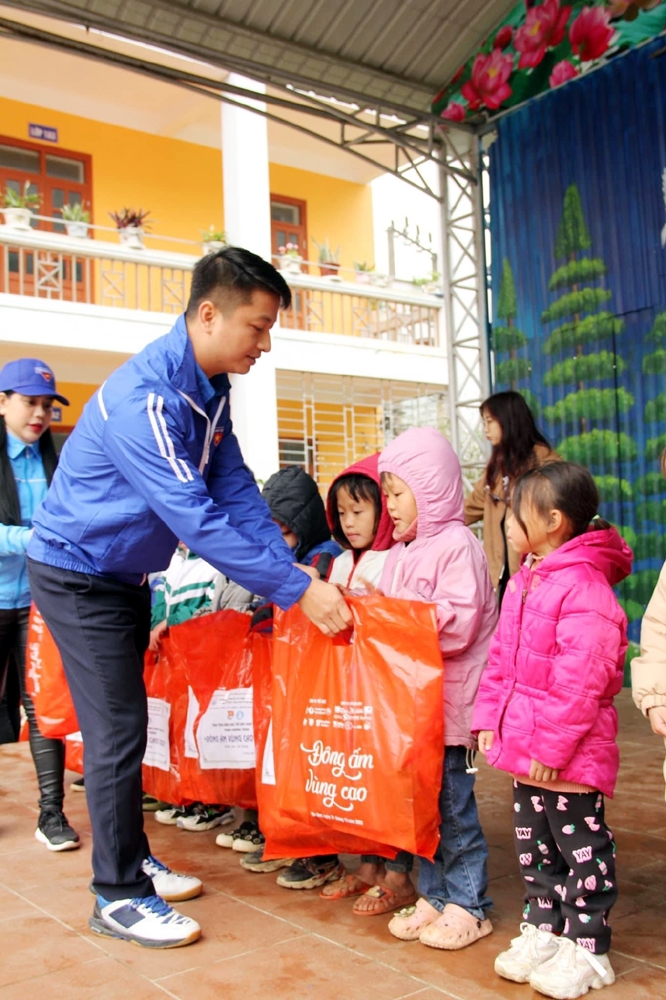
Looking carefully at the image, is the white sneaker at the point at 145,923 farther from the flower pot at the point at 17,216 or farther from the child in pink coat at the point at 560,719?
the flower pot at the point at 17,216

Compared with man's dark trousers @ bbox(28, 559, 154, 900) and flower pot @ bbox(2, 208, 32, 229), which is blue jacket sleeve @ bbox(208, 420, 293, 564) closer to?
man's dark trousers @ bbox(28, 559, 154, 900)

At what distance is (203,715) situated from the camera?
10.5ft

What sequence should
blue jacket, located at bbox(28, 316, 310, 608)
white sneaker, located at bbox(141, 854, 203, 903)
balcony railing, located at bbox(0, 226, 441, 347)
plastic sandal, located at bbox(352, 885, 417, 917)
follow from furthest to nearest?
balcony railing, located at bbox(0, 226, 441, 347)
white sneaker, located at bbox(141, 854, 203, 903)
plastic sandal, located at bbox(352, 885, 417, 917)
blue jacket, located at bbox(28, 316, 310, 608)

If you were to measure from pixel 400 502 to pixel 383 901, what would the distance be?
1077mm

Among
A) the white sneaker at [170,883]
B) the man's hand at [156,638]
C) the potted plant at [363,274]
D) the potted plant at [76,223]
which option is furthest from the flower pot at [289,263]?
the white sneaker at [170,883]

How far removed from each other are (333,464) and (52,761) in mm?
9628

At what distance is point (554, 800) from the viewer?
2.22m

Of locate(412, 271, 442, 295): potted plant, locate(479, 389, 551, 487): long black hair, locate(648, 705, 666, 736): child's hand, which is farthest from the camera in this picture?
locate(412, 271, 442, 295): potted plant

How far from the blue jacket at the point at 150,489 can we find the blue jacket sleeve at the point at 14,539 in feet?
2.30

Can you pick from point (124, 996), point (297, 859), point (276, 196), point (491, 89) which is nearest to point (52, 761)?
point (297, 859)

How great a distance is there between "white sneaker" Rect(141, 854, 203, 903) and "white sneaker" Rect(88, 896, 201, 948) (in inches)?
8.6

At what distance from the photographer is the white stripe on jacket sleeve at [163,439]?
7.93 ft

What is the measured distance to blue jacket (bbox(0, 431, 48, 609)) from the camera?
3.53 m

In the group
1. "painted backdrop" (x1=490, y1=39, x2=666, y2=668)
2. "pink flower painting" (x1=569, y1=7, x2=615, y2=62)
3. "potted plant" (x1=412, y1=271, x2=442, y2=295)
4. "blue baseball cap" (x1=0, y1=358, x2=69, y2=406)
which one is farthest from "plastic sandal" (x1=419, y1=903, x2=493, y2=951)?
"potted plant" (x1=412, y1=271, x2=442, y2=295)
